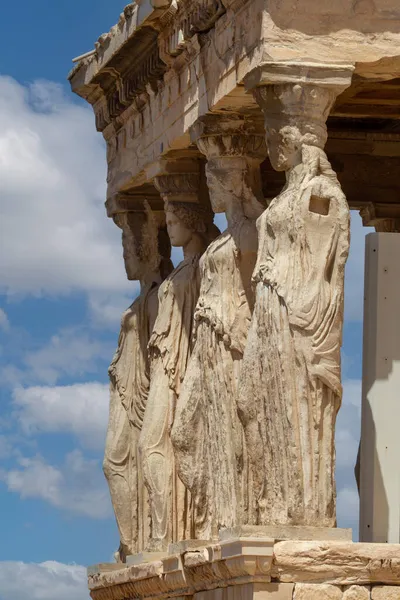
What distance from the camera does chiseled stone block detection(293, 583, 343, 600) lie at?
15.4 meters

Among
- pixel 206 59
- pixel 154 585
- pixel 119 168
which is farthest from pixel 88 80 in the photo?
pixel 154 585

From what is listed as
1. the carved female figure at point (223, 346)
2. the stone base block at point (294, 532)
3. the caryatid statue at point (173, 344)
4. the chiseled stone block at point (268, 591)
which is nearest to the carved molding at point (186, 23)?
the carved female figure at point (223, 346)

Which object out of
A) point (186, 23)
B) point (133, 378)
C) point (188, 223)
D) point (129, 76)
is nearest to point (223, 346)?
point (188, 223)

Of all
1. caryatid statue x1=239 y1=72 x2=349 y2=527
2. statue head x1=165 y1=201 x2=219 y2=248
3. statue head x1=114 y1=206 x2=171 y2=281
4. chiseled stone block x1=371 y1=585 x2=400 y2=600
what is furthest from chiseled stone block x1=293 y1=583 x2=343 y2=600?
statue head x1=114 y1=206 x2=171 y2=281

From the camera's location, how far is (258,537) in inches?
609

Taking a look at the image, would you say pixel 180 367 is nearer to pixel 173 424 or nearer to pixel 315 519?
pixel 173 424

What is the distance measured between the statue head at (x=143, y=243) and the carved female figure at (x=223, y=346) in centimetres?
305

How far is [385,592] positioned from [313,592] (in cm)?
51

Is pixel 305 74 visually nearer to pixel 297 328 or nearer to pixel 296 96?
pixel 296 96

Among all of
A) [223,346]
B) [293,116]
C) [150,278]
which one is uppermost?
[150,278]

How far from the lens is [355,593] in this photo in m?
15.4

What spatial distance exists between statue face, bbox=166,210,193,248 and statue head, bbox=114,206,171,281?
153cm

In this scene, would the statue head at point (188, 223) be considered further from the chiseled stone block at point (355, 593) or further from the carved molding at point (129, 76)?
the chiseled stone block at point (355, 593)

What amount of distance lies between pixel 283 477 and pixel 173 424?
272 cm
